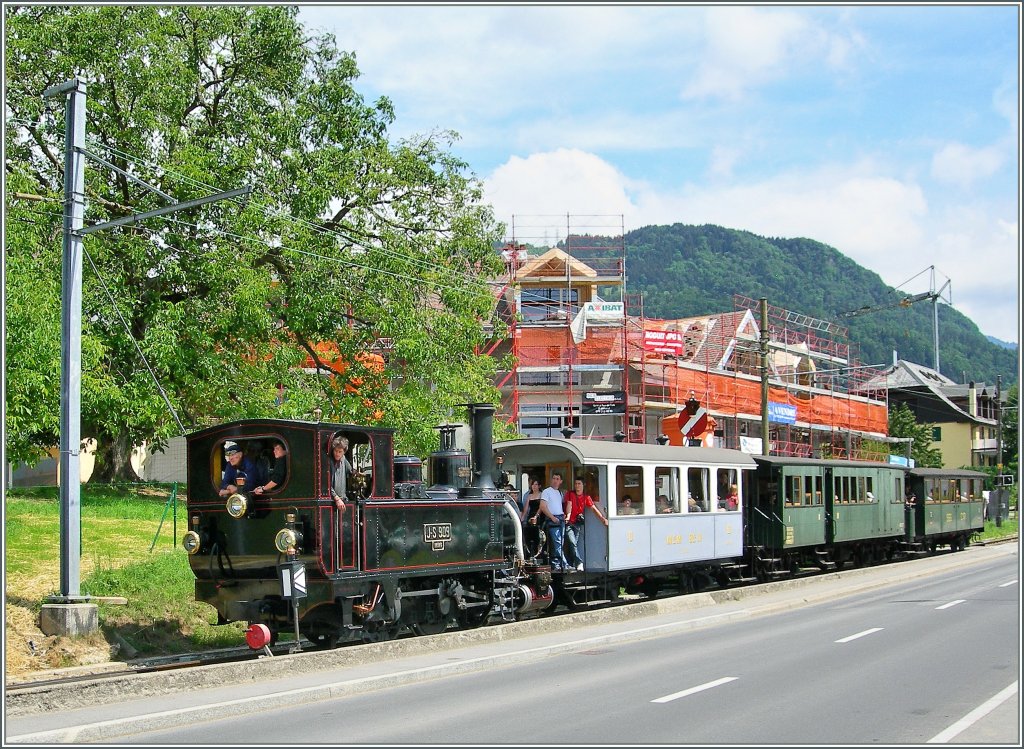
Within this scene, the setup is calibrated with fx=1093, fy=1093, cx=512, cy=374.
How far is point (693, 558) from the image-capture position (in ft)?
70.1

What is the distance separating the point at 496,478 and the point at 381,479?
345 centimetres

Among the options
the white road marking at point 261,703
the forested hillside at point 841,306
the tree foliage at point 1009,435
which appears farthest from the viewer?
the forested hillside at point 841,306

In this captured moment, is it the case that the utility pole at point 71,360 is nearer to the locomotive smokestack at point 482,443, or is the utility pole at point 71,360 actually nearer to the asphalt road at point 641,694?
the asphalt road at point 641,694

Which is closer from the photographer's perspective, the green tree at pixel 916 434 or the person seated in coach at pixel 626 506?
the person seated in coach at pixel 626 506

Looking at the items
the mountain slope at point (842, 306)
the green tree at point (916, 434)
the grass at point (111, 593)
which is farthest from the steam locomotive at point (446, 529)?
the mountain slope at point (842, 306)

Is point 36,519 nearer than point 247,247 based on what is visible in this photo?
Yes

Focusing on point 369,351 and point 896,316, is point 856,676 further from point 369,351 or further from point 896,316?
point 896,316

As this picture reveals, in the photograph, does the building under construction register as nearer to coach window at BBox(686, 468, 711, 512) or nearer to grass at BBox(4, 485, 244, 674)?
coach window at BBox(686, 468, 711, 512)

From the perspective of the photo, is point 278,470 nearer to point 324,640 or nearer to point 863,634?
point 324,640

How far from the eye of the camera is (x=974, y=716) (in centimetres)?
927

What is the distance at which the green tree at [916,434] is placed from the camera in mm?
76938

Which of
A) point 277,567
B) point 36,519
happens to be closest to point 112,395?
point 36,519

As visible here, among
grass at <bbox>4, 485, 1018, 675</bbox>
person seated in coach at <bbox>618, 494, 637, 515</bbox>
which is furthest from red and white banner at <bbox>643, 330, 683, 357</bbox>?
grass at <bbox>4, 485, 1018, 675</bbox>

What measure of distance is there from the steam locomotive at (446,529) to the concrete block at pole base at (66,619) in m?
1.90
